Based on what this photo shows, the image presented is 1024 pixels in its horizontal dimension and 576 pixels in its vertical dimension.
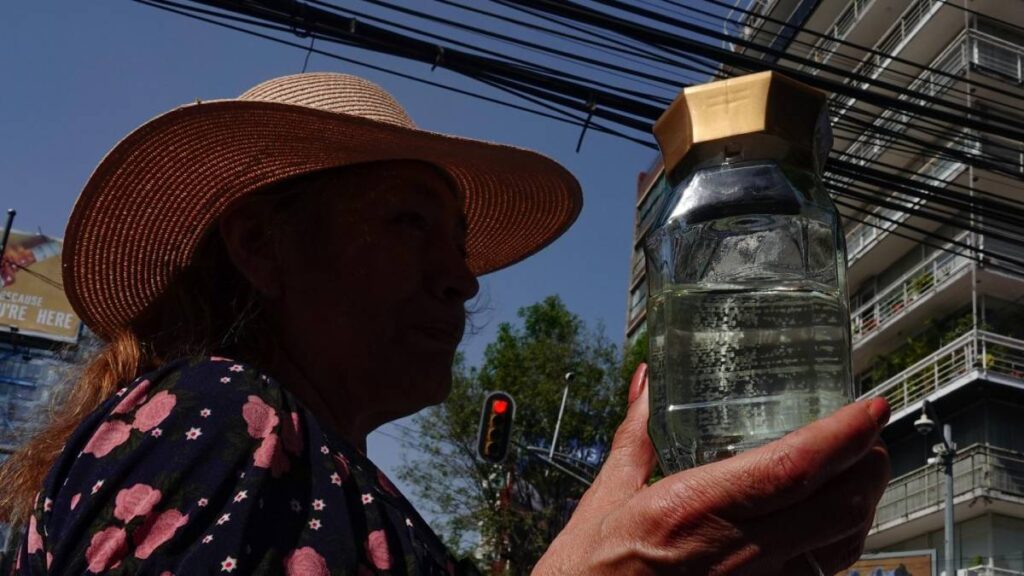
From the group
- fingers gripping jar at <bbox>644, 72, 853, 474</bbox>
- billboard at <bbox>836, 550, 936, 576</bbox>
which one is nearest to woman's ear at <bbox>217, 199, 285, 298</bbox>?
fingers gripping jar at <bbox>644, 72, 853, 474</bbox>

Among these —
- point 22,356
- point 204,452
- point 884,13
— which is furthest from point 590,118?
point 22,356

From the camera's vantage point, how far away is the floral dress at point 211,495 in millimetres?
1100

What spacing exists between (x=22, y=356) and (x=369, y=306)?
45966mm

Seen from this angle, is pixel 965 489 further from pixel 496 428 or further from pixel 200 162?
pixel 200 162

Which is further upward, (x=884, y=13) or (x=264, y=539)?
(x=884, y=13)

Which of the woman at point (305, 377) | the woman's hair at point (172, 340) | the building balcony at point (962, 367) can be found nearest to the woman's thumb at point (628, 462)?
the woman at point (305, 377)

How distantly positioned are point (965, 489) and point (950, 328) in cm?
406

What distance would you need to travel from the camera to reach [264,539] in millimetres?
1129

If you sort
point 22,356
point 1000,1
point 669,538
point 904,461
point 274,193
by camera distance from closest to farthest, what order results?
point 669,538 < point 274,193 < point 1000,1 < point 904,461 < point 22,356

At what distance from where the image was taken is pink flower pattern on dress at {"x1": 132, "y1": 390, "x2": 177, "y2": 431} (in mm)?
1212

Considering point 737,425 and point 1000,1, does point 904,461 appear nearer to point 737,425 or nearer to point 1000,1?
point 1000,1

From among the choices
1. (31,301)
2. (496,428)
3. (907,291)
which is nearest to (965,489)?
(907,291)

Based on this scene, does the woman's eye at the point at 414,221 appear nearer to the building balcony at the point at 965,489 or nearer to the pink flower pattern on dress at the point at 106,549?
the pink flower pattern on dress at the point at 106,549

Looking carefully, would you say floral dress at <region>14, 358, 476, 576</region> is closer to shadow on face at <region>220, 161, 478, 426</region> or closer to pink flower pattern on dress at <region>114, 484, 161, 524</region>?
pink flower pattern on dress at <region>114, 484, 161, 524</region>
